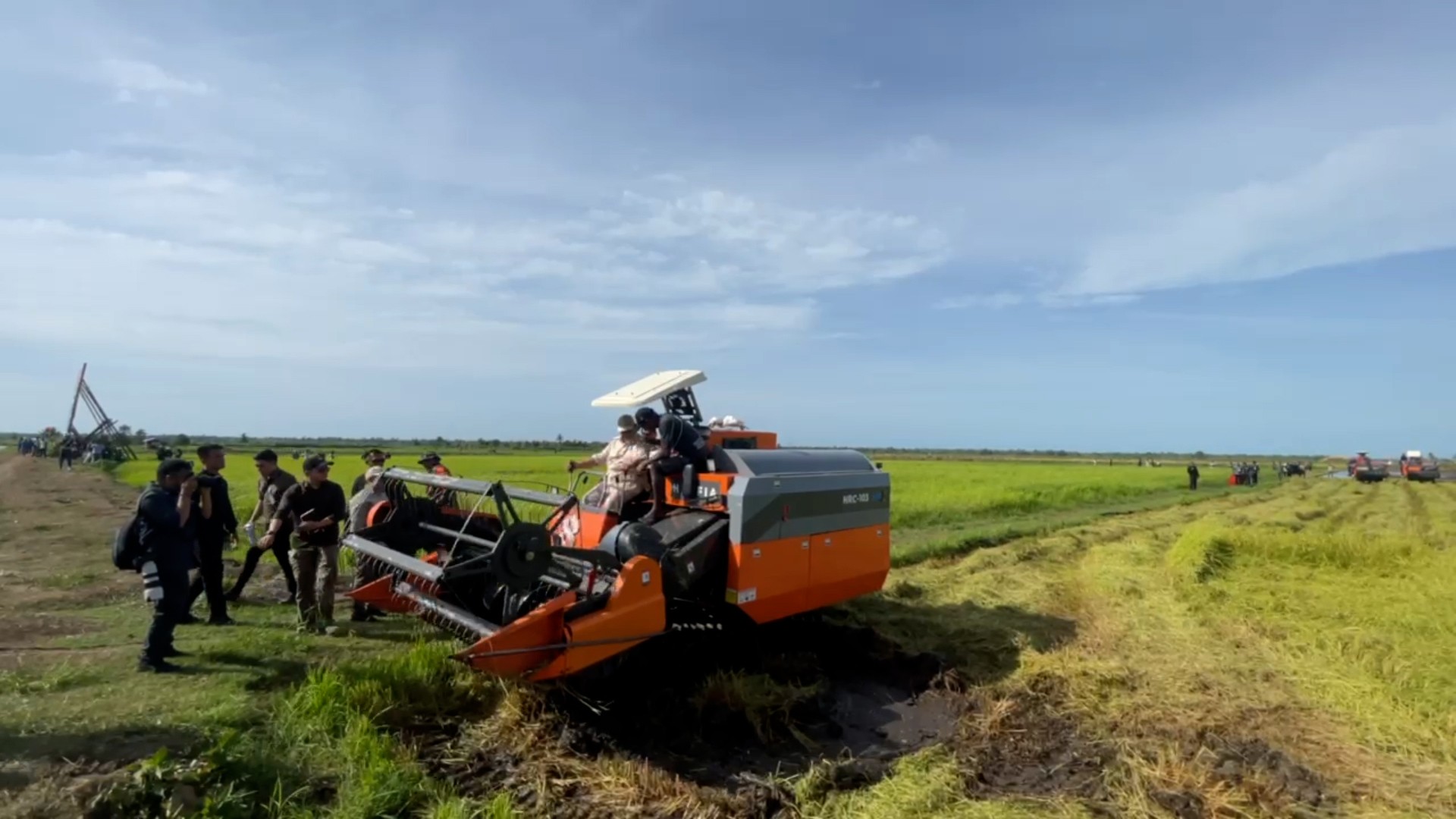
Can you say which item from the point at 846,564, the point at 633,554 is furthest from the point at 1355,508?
the point at 633,554

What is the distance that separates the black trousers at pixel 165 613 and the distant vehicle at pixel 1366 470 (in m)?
51.2

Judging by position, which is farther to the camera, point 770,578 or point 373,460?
point 373,460

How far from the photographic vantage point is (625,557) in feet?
19.0

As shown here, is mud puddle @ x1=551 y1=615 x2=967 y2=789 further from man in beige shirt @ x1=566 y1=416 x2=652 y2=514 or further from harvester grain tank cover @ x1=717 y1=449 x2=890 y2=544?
man in beige shirt @ x1=566 y1=416 x2=652 y2=514

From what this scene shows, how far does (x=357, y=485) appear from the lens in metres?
9.60

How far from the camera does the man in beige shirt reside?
22.5 ft

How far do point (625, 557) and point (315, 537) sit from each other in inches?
142

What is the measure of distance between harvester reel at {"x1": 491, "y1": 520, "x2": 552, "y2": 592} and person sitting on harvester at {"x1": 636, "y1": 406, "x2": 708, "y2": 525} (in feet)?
4.83

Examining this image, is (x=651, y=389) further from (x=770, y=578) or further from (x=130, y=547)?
(x=130, y=547)

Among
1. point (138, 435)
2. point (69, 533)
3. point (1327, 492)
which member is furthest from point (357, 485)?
point (138, 435)

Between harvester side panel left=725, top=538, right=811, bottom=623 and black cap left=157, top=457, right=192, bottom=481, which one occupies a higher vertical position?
black cap left=157, top=457, right=192, bottom=481

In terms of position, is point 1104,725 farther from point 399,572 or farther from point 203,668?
point 203,668

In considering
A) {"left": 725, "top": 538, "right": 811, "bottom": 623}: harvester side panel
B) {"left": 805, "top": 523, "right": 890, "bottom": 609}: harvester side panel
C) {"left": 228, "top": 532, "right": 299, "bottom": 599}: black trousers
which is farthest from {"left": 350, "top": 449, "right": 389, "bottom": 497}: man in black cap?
{"left": 805, "top": 523, "right": 890, "bottom": 609}: harvester side panel

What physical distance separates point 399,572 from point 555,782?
7.89ft
